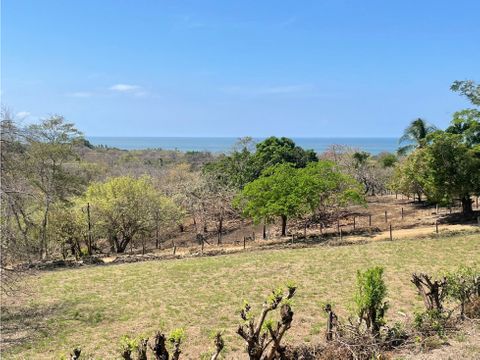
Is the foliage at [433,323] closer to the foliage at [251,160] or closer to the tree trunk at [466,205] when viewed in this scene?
the tree trunk at [466,205]

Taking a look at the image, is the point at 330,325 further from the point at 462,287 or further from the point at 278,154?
the point at 278,154

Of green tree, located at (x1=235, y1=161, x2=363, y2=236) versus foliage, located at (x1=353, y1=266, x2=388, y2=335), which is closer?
foliage, located at (x1=353, y1=266, x2=388, y2=335)

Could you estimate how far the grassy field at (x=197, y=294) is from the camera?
12.4 m

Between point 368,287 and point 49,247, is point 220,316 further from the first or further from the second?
point 49,247

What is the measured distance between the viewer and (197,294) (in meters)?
16.7

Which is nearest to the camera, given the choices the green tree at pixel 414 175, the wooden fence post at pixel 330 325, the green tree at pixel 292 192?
the wooden fence post at pixel 330 325

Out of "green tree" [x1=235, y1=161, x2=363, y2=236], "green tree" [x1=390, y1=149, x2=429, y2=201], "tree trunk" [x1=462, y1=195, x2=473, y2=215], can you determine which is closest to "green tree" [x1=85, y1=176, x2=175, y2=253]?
"green tree" [x1=235, y1=161, x2=363, y2=236]

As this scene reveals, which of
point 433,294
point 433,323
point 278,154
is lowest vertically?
point 433,323

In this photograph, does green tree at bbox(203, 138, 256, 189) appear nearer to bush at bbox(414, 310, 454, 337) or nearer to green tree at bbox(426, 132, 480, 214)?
green tree at bbox(426, 132, 480, 214)

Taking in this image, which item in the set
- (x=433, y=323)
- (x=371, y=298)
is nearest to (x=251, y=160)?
(x=433, y=323)

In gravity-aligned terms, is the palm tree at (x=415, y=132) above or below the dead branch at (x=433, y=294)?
above

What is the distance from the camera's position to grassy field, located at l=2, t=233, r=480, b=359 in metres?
12.4

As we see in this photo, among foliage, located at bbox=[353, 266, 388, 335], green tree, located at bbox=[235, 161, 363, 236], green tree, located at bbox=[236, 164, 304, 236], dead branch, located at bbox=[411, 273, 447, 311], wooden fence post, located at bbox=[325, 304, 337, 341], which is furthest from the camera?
green tree, located at bbox=[235, 161, 363, 236]

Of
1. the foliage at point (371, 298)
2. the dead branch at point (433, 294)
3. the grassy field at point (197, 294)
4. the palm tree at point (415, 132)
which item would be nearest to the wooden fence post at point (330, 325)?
the foliage at point (371, 298)
